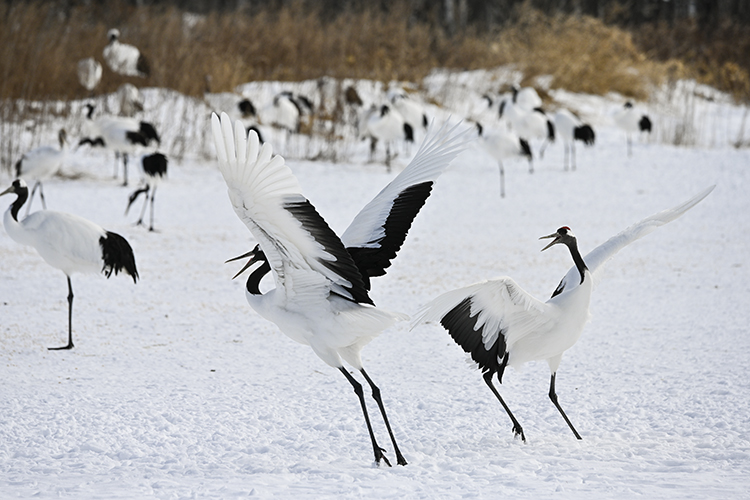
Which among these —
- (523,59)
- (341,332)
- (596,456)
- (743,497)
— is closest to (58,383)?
(341,332)

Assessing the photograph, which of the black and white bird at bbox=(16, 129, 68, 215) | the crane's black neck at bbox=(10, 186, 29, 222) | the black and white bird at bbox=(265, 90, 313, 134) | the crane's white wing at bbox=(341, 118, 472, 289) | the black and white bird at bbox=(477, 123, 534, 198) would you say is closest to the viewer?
the crane's white wing at bbox=(341, 118, 472, 289)

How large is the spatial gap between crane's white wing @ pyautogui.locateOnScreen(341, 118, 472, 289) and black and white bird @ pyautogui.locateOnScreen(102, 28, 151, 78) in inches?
464

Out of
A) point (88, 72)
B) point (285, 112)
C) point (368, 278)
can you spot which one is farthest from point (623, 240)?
point (88, 72)

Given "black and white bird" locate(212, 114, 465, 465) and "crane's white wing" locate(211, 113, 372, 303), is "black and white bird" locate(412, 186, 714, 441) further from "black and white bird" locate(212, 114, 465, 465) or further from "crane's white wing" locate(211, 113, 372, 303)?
"crane's white wing" locate(211, 113, 372, 303)

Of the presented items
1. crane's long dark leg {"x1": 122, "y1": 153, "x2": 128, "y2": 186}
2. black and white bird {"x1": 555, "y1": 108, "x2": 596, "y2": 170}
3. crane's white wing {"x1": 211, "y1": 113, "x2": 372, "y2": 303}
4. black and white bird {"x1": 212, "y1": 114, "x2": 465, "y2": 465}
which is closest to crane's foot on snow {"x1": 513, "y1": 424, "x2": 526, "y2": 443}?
black and white bird {"x1": 212, "y1": 114, "x2": 465, "y2": 465}

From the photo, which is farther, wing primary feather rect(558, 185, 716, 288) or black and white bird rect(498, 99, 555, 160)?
black and white bird rect(498, 99, 555, 160)

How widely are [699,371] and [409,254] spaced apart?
4287 mm

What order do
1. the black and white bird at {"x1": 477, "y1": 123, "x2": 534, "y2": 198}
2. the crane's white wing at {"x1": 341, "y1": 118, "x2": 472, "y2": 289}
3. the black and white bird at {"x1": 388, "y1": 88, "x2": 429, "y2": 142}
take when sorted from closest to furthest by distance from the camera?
the crane's white wing at {"x1": 341, "y1": 118, "x2": 472, "y2": 289} < the black and white bird at {"x1": 477, "y1": 123, "x2": 534, "y2": 198} < the black and white bird at {"x1": 388, "y1": 88, "x2": 429, "y2": 142}

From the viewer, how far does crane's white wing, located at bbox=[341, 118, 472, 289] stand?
3.63 meters

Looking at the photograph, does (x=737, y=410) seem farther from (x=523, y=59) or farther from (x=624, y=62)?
(x=624, y=62)

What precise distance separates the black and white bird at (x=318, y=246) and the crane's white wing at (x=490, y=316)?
244 millimetres

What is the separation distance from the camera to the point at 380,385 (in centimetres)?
461

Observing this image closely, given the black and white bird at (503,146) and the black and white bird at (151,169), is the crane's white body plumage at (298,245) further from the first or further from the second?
the black and white bird at (503,146)

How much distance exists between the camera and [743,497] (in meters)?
2.96
